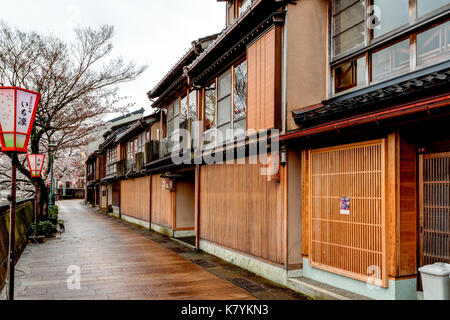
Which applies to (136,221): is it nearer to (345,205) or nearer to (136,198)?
(136,198)

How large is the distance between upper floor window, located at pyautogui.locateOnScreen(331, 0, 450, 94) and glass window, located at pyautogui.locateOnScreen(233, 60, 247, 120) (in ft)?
9.40

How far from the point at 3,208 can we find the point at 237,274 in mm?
6759

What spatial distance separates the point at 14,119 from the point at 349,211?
673 centimetres

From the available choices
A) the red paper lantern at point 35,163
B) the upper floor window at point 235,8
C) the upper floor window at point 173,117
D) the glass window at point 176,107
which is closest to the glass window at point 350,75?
the upper floor window at point 235,8

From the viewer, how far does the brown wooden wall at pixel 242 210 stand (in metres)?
9.07

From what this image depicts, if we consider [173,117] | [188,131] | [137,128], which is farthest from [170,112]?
[137,128]

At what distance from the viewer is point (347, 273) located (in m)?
7.14

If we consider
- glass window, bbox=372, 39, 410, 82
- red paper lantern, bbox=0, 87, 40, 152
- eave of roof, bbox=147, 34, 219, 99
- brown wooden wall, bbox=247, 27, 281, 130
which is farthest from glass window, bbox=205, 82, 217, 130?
red paper lantern, bbox=0, 87, 40, 152

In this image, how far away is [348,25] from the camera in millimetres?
8445

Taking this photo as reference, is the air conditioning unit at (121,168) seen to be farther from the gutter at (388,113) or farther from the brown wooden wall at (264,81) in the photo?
the gutter at (388,113)

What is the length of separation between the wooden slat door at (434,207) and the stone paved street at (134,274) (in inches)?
112

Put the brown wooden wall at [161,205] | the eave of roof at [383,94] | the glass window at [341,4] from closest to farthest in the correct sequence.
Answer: the eave of roof at [383,94] < the glass window at [341,4] < the brown wooden wall at [161,205]

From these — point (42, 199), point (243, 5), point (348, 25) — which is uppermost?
point (243, 5)
